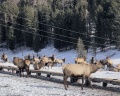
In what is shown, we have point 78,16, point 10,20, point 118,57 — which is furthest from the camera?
point 10,20

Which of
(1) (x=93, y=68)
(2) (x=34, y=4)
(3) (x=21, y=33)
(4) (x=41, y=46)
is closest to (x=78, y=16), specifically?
(4) (x=41, y=46)

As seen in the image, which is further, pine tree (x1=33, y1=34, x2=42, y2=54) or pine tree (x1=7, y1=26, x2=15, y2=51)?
pine tree (x1=7, y1=26, x2=15, y2=51)

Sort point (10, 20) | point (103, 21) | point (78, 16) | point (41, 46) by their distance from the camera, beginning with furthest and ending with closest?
point (10, 20)
point (41, 46)
point (78, 16)
point (103, 21)

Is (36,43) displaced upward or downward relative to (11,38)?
downward

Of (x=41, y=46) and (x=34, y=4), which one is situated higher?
(x=34, y=4)

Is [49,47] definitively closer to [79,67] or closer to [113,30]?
[113,30]

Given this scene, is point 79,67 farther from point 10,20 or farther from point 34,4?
point 34,4

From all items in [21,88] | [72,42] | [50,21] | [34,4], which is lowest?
[21,88]

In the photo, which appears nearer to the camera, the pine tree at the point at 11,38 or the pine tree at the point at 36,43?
the pine tree at the point at 36,43

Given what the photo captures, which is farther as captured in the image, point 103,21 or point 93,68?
point 103,21

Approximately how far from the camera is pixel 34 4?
166 metres

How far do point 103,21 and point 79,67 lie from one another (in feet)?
250

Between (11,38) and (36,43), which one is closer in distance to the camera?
(36,43)

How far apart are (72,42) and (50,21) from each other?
1707 cm
